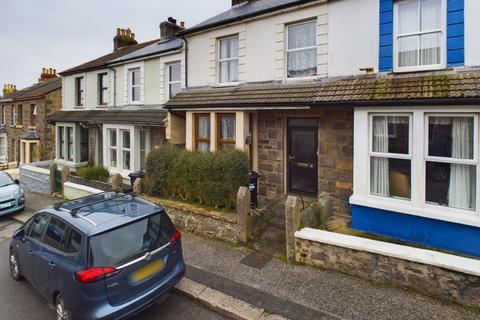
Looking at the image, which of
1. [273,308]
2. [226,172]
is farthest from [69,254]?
[226,172]

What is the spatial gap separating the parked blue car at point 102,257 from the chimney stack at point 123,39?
17.4 metres

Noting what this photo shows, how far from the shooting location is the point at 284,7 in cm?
849

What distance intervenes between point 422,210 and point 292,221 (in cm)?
257

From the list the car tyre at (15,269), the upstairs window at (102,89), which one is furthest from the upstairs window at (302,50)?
the upstairs window at (102,89)

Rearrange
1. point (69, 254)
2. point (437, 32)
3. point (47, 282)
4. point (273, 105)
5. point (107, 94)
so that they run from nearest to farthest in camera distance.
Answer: point (69, 254)
point (47, 282)
point (437, 32)
point (273, 105)
point (107, 94)

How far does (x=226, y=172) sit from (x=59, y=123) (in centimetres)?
1400

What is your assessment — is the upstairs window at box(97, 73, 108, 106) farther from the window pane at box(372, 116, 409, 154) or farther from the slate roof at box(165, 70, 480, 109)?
the window pane at box(372, 116, 409, 154)

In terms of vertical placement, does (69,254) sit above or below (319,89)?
below

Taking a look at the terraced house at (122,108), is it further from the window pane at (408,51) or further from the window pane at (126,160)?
the window pane at (408,51)

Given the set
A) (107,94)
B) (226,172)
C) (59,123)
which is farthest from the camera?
(59,123)

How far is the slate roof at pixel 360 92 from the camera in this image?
18.7 feet

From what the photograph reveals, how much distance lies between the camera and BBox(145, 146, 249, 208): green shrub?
7309 millimetres

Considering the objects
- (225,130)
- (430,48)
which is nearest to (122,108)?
(225,130)

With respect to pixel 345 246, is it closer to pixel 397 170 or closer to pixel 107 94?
pixel 397 170
